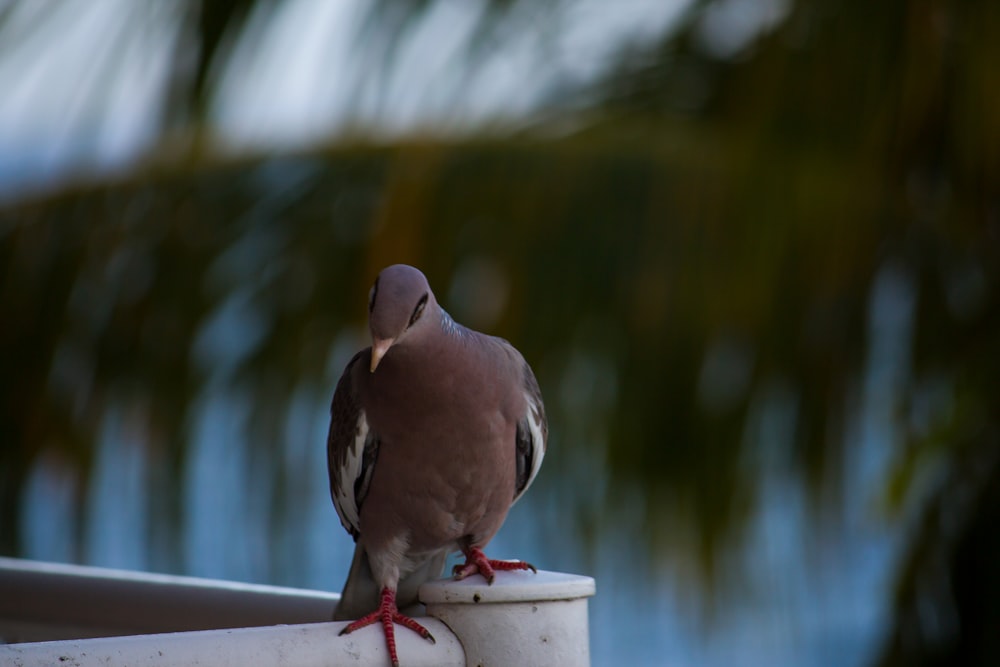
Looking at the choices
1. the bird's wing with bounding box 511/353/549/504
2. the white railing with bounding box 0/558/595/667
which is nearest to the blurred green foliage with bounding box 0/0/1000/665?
the bird's wing with bounding box 511/353/549/504

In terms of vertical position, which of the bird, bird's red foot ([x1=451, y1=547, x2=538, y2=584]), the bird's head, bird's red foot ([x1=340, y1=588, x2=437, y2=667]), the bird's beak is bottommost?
bird's red foot ([x1=340, y1=588, x2=437, y2=667])

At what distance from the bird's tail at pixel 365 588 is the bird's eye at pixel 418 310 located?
1.02ft

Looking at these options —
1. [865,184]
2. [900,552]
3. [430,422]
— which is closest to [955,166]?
[865,184]

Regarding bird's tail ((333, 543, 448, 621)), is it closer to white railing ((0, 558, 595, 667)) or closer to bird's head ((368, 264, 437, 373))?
white railing ((0, 558, 595, 667))

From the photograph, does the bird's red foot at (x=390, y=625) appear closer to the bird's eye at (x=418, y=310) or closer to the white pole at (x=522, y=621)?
the white pole at (x=522, y=621)

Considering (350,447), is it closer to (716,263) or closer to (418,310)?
(418,310)

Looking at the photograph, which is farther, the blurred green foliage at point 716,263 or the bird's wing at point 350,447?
the blurred green foliage at point 716,263

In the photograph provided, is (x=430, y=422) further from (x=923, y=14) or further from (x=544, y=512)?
(x=923, y=14)

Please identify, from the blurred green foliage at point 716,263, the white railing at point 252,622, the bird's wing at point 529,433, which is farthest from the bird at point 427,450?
the blurred green foliage at point 716,263

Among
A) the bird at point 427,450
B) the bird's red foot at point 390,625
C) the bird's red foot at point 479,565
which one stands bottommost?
the bird's red foot at point 390,625

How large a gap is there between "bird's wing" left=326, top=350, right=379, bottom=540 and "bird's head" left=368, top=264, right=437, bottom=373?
0.65 ft

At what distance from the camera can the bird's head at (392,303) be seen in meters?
1.06

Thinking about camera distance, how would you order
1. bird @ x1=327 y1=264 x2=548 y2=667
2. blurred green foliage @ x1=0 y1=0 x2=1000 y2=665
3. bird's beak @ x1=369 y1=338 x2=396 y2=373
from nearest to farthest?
bird's beak @ x1=369 y1=338 x2=396 y2=373 → bird @ x1=327 y1=264 x2=548 y2=667 → blurred green foliage @ x1=0 y1=0 x2=1000 y2=665

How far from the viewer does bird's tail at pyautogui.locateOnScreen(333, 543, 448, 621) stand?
122 cm
